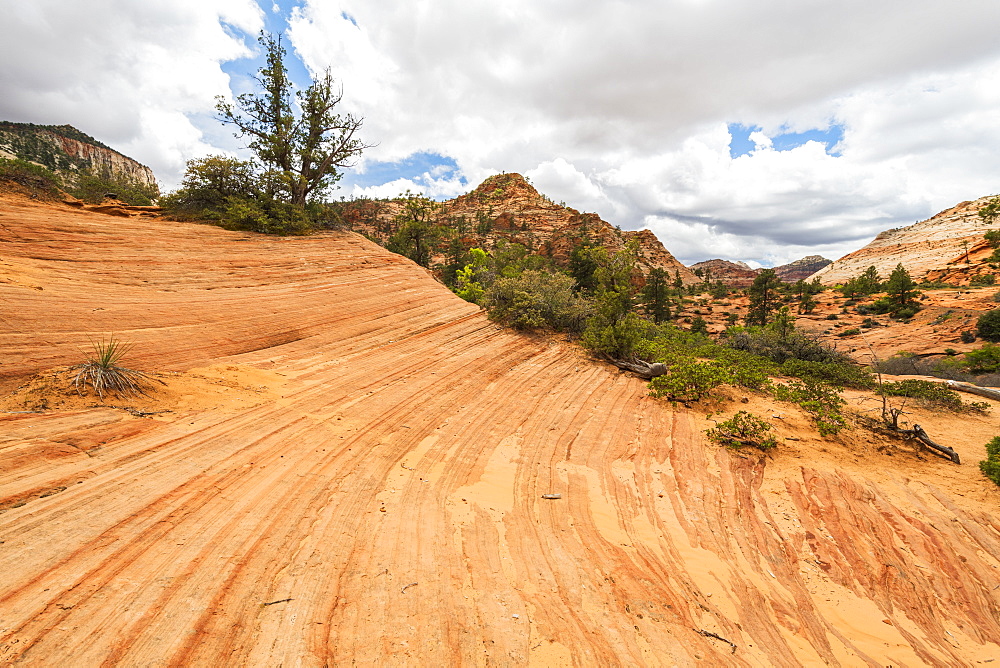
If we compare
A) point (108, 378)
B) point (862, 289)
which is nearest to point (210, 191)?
point (108, 378)

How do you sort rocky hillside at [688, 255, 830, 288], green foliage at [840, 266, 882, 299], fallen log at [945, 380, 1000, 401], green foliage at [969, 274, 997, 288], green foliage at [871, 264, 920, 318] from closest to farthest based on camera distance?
fallen log at [945, 380, 1000, 401] < green foliage at [871, 264, 920, 318] < green foliage at [969, 274, 997, 288] < green foliage at [840, 266, 882, 299] < rocky hillside at [688, 255, 830, 288]

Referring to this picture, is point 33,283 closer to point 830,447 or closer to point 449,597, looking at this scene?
point 449,597

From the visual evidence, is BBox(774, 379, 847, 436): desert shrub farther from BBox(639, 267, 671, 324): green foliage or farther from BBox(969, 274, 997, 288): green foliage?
BBox(969, 274, 997, 288): green foliage

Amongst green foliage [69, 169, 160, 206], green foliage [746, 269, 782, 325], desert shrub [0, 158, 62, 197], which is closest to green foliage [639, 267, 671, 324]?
green foliage [746, 269, 782, 325]

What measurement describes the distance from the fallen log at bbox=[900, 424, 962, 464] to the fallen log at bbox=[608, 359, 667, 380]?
179 inches

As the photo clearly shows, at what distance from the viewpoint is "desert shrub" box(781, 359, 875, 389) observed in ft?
36.1

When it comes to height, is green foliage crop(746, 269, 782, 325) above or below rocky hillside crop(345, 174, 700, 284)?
below

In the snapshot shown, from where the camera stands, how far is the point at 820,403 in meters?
7.54

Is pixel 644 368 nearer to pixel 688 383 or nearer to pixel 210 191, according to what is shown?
pixel 688 383

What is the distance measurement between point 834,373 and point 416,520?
1431 cm

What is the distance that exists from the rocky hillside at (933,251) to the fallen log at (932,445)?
5580 cm

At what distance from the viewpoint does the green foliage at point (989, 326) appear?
19.7m

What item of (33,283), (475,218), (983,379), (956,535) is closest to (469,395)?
(956,535)

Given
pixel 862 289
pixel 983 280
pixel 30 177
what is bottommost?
pixel 30 177
